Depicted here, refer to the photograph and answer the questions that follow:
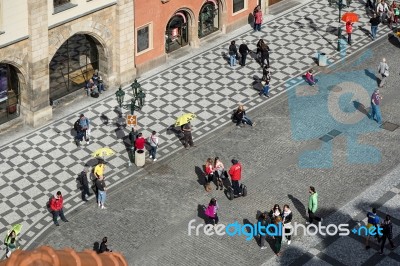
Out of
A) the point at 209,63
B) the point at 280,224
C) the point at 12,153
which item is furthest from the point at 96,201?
the point at 209,63

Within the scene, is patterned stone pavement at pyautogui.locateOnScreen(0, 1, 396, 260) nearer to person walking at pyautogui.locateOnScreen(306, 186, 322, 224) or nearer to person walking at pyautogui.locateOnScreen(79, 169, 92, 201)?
person walking at pyautogui.locateOnScreen(79, 169, 92, 201)

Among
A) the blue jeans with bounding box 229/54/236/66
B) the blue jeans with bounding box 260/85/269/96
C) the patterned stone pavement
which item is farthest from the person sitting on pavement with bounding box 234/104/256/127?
the blue jeans with bounding box 229/54/236/66

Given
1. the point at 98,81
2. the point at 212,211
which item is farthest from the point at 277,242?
the point at 98,81

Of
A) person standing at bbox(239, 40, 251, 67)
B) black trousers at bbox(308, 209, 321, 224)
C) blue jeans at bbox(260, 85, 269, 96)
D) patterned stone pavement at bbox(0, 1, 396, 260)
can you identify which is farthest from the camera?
person standing at bbox(239, 40, 251, 67)

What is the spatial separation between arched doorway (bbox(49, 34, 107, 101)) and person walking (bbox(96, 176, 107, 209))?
10965mm

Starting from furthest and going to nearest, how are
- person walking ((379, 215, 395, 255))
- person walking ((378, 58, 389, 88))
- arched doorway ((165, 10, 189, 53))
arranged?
1. arched doorway ((165, 10, 189, 53))
2. person walking ((378, 58, 389, 88))
3. person walking ((379, 215, 395, 255))

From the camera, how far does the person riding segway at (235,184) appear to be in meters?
39.9

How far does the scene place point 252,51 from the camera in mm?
56406

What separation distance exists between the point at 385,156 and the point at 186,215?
1179 cm

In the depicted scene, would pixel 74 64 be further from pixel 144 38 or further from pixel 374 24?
pixel 374 24

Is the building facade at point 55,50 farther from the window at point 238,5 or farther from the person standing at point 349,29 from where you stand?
the person standing at point 349,29

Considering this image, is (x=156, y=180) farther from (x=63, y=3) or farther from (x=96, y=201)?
(x=63, y=3)

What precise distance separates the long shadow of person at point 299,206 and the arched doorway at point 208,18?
1935 centimetres

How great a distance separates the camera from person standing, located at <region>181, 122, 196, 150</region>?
1737 inches
